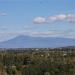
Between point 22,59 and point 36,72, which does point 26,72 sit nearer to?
point 36,72

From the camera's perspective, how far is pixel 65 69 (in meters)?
65.4

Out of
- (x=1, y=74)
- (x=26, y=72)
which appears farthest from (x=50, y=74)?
(x=1, y=74)

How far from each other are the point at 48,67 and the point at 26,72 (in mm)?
5611

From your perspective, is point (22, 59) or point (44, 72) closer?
point (44, 72)

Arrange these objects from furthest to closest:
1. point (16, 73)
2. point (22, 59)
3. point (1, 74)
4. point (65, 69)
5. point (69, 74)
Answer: point (22, 59) → point (65, 69) → point (16, 73) → point (69, 74) → point (1, 74)

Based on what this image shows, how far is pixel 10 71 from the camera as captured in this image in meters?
61.9

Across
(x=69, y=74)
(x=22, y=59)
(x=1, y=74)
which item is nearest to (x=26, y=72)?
(x=69, y=74)

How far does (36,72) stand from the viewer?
65125 millimetres

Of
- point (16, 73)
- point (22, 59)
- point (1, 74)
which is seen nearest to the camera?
point (1, 74)

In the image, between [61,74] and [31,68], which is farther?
[31,68]

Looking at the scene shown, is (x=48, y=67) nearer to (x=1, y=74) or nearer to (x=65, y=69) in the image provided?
(x=65, y=69)

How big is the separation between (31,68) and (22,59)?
3112cm

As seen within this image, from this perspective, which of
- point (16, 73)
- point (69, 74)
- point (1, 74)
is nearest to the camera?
point (1, 74)

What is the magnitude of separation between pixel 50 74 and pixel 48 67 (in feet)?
28.9
